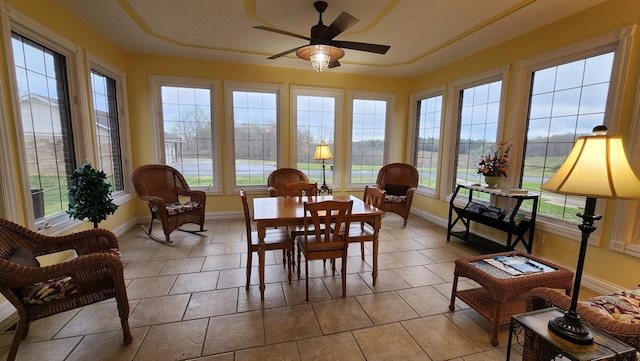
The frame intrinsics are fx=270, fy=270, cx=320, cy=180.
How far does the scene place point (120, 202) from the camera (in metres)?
3.95

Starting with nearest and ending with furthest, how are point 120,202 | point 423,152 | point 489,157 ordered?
1. point 489,157
2. point 120,202
3. point 423,152

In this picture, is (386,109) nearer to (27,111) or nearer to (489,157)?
(489,157)

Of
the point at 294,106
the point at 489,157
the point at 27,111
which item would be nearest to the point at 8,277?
the point at 27,111

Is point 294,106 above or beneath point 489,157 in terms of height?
above

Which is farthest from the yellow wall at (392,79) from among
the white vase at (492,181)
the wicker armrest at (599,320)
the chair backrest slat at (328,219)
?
the chair backrest slat at (328,219)

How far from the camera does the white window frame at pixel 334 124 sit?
487cm

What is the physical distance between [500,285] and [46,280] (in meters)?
2.90

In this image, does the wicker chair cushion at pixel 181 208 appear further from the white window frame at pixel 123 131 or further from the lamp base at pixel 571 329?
the lamp base at pixel 571 329

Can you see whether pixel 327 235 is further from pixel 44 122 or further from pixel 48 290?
pixel 44 122

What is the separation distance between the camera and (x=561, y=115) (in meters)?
2.97

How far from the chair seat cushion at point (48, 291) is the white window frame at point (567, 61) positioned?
14.2 ft

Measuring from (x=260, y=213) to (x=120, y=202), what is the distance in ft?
9.13

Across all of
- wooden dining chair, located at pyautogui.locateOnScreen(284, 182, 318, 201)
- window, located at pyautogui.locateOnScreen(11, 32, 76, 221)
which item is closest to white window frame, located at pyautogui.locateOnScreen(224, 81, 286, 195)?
wooden dining chair, located at pyautogui.locateOnScreen(284, 182, 318, 201)

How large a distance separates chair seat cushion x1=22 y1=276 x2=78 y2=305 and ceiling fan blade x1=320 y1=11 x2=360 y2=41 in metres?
2.62
